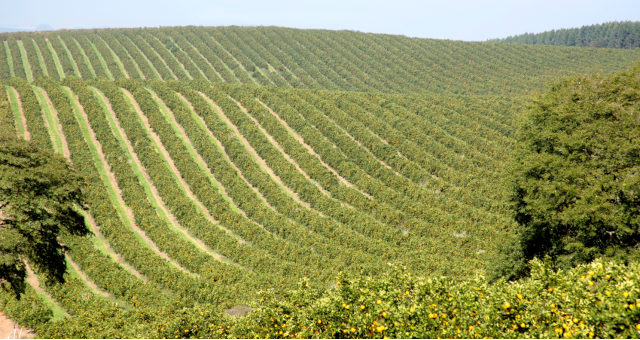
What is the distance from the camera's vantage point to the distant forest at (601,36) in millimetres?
158500

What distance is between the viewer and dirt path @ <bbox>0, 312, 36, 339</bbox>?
16986 mm

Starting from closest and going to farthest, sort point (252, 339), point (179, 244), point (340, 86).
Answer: point (252, 339) < point (179, 244) < point (340, 86)

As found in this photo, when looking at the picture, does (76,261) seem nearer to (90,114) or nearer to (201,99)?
(90,114)

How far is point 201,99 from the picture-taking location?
5006 cm

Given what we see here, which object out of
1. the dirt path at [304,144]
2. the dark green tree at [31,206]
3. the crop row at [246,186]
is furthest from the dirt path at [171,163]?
the dark green tree at [31,206]

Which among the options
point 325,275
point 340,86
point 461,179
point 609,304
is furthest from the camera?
point 340,86

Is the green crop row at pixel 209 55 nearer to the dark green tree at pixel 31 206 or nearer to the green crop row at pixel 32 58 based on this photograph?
the green crop row at pixel 32 58

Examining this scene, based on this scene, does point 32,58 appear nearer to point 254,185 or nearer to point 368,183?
point 254,185

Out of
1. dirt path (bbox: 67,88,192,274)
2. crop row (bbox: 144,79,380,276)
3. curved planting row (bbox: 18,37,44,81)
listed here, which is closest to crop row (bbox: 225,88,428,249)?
crop row (bbox: 144,79,380,276)

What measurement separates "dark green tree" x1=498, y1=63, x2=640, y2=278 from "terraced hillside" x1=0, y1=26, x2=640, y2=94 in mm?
57119

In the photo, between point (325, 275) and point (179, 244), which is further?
point (179, 244)

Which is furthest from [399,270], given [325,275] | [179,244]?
[179,244]

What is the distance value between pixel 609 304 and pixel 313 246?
67.7 ft

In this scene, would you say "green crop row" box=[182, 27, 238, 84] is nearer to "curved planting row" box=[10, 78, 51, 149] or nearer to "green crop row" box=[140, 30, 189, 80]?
"green crop row" box=[140, 30, 189, 80]
